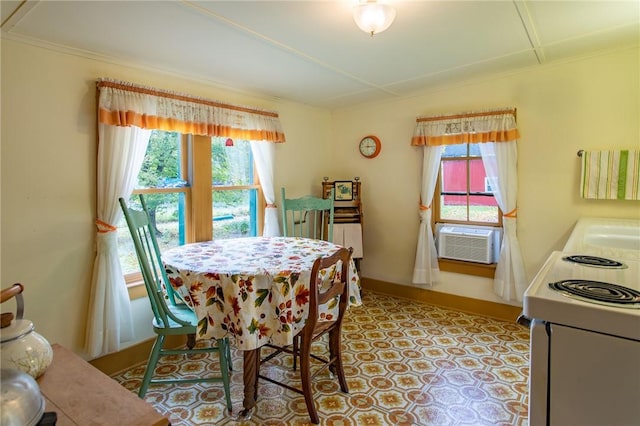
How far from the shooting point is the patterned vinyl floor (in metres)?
1.95

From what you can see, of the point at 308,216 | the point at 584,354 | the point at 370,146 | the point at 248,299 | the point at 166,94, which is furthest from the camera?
the point at 370,146

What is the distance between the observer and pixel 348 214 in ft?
12.6

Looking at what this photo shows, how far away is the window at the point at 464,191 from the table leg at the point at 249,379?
8.14 ft

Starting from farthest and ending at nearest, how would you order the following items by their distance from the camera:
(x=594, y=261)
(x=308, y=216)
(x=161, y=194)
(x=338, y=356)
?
(x=308, y=216), (x=161, y=194), (x=338, y=356), (x=594, y=261)

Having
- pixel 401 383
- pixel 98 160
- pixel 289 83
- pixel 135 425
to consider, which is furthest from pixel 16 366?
pixel 289 83

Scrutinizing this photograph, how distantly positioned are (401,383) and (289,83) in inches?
102

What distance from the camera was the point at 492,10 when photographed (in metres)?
1.86

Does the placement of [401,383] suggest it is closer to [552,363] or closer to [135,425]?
[552,363]

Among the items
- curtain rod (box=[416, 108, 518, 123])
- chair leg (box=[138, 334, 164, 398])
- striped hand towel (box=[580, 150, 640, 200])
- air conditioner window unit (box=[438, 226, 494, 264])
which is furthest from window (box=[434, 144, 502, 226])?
chair leg (box=[138, 334, 164, 398])

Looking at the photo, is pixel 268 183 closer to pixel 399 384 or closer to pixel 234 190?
pixel 234 190

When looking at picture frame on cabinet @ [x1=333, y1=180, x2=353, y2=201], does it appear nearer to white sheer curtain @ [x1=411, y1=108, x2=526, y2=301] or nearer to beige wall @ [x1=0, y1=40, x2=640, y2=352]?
beige wall @ [x1=0, y1=40, x2=640, y2=352]

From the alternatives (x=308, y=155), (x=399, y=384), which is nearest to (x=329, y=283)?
(x=399, y=384)

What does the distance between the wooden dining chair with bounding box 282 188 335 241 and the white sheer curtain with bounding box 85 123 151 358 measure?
1305 mm

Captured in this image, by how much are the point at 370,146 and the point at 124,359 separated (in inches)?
122
